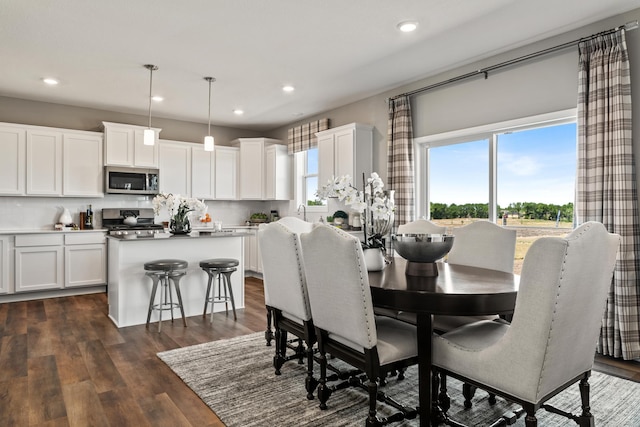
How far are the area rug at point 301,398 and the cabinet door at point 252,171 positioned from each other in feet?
13.8

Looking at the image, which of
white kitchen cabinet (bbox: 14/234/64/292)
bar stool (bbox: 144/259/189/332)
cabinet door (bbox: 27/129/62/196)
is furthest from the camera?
cabinet door (bbox: 27/129/62/196)

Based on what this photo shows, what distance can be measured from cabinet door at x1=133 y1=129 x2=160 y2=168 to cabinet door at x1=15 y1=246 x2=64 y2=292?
1.60 meters

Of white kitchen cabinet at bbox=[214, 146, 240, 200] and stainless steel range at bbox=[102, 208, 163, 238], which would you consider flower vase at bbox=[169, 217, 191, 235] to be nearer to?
stainless steel range at bbox=[102, 208, 163, 238]

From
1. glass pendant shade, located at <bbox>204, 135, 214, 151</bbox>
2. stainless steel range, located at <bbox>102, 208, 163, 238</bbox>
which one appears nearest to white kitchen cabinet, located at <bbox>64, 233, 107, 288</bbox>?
stainless steel range, located at <bbox>102, 208, 163, 238</bbox>

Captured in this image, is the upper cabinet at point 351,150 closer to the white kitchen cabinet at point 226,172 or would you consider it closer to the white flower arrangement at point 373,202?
the white kitchen cabinet at point 226,172

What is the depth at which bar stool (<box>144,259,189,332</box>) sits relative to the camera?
380cm

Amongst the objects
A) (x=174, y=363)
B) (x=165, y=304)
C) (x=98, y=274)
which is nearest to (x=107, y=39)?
(x=165, y=304)

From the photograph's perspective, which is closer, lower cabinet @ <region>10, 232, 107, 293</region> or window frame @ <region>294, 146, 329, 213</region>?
lower cabinet @ <region>10, 232, 107, 293</region>

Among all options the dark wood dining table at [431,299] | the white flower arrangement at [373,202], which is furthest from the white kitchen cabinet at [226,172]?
the dark wood dining table at [431,299]

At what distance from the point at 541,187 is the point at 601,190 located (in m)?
0.65

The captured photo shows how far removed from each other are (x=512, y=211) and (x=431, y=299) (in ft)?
8.33

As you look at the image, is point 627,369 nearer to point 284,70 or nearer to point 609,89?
point 609,89

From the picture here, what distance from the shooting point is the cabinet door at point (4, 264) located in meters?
4.93

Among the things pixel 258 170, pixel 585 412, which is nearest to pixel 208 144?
pixel 258 170
